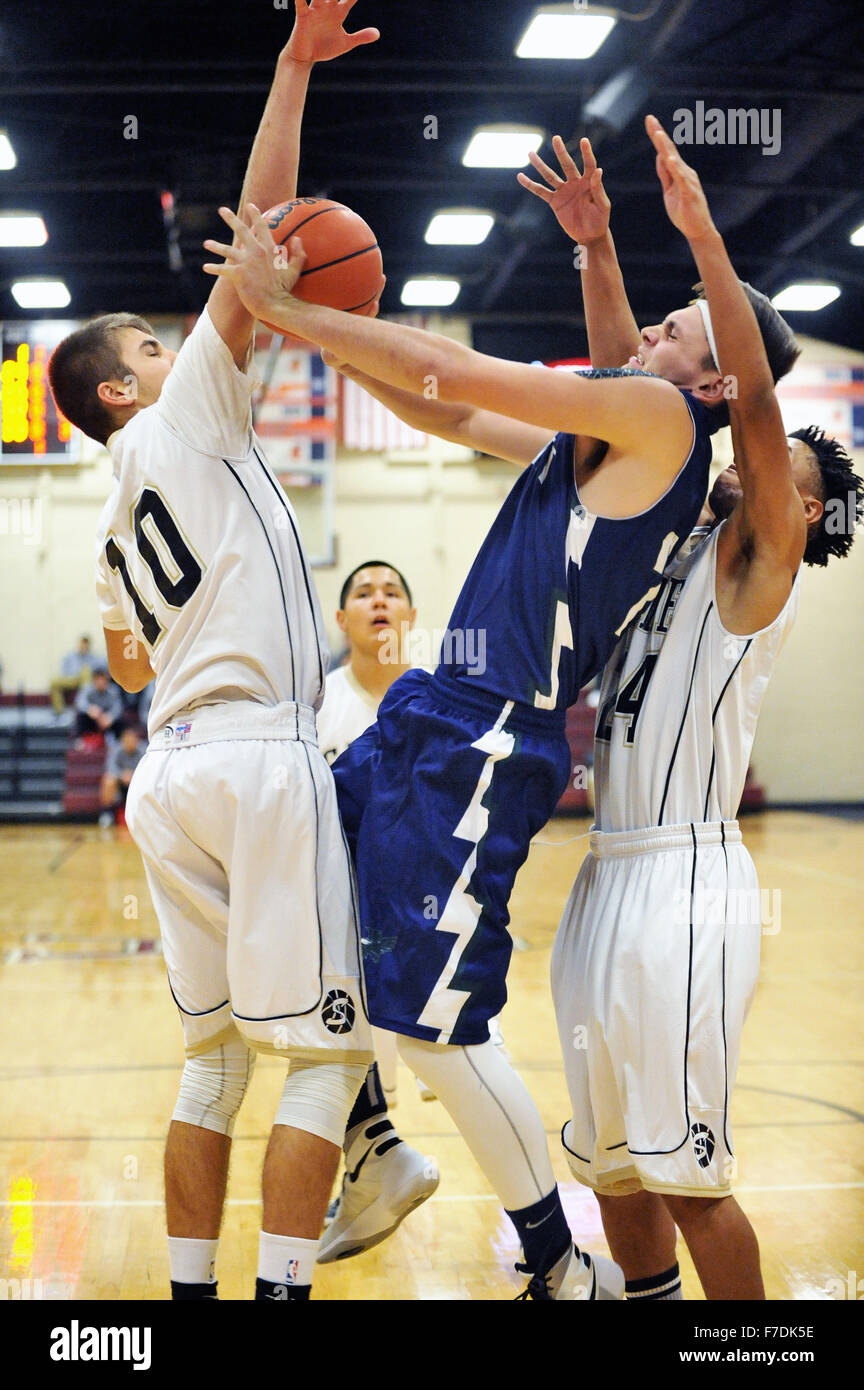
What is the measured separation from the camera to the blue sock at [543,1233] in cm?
234

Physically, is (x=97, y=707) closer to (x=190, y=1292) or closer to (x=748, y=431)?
(x=190, y=1292)

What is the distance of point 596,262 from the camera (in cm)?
273

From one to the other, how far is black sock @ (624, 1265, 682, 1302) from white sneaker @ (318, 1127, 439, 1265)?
0.47m

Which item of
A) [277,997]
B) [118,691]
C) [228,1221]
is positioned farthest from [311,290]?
[118,691]

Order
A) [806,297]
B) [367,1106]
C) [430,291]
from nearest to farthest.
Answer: [367,1106], [806,297], [430,291]

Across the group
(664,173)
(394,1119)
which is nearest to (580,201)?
(664,173)

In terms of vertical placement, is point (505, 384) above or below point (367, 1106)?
above

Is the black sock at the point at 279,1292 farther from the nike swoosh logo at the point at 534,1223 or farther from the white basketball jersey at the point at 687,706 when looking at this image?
the white basketball jersey at the point at 687,706

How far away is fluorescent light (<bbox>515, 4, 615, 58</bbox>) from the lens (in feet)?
30.5

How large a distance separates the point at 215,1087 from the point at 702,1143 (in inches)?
38.5

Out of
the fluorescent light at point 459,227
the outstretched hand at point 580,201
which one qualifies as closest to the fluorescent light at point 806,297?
the fluorescent light at point 459,227

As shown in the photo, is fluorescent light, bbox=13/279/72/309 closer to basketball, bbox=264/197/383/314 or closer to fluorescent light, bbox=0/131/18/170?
fluorescent light, bbox=0/131/18/170
